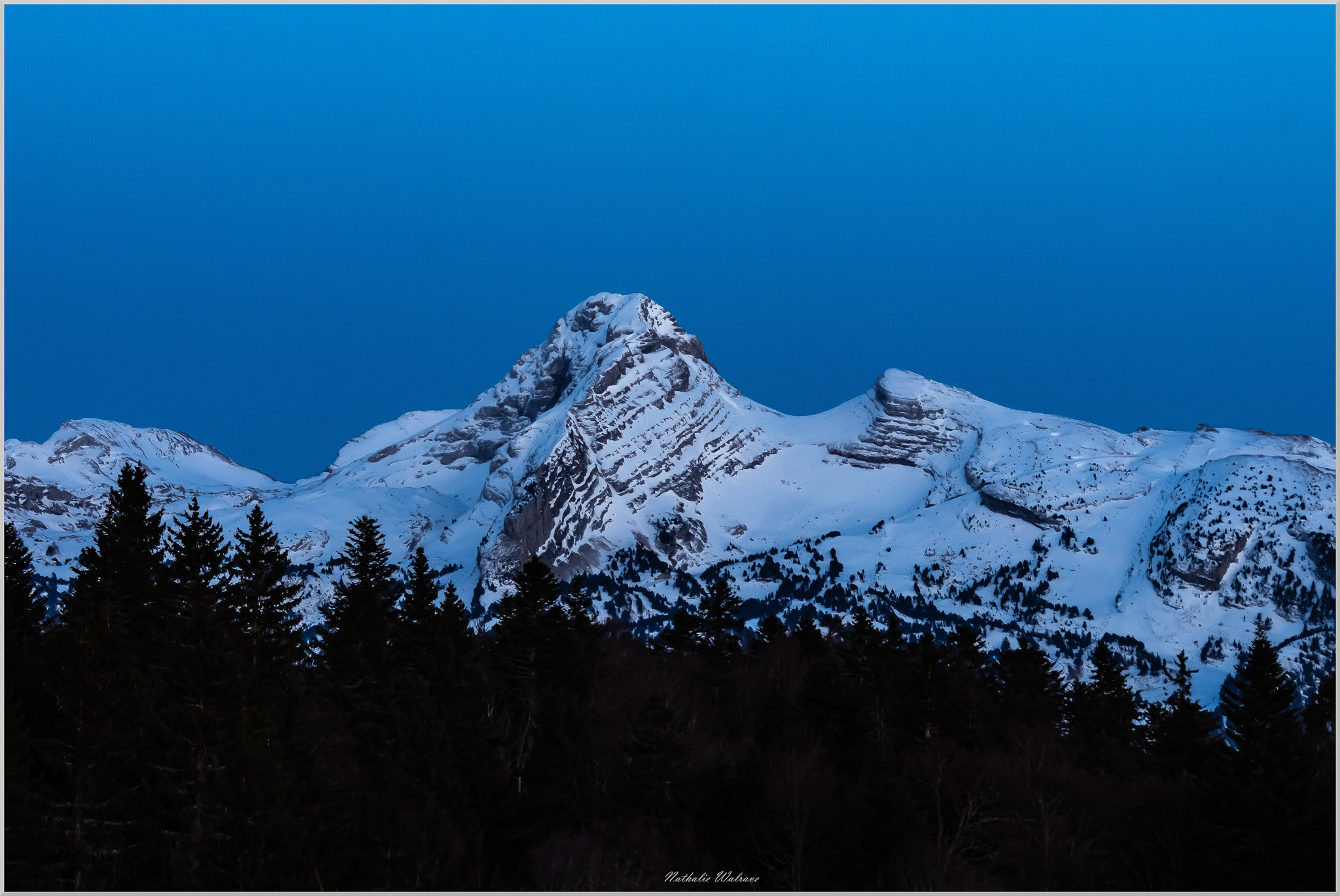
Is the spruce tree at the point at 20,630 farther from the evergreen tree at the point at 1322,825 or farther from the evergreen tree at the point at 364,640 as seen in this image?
the evergreen tree at the point at 1322,825

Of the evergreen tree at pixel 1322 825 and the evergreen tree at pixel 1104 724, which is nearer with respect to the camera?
the evergreen tree at pixel 1322 825

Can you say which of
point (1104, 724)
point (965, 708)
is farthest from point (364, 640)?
point (1104, 724)

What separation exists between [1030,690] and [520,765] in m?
51.5

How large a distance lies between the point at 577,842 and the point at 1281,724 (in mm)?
34703

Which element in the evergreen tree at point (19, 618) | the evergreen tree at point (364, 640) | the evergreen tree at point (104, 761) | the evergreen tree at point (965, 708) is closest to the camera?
the evergreen tree at point (104, 761)

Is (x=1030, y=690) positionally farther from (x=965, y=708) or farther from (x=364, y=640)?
(x=364, y=640)

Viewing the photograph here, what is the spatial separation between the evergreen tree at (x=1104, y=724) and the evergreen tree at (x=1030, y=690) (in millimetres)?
1540

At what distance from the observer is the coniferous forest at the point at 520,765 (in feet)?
151

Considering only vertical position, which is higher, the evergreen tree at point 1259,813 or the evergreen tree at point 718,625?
the evergreen tree at point 718,625

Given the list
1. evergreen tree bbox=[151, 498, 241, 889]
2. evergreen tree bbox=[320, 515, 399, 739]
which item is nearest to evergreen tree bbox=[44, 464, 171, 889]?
evergreen tree bbox=[151, 498, 241, 889]

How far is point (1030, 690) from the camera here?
103 meters

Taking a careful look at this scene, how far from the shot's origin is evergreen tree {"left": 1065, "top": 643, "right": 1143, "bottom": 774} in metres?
83.6

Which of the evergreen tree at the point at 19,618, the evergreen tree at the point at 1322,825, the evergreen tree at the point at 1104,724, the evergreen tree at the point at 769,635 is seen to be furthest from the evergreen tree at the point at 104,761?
the evergreen tree at the point at 769,635

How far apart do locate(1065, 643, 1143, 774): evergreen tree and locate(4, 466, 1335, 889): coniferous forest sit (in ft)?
2.15
